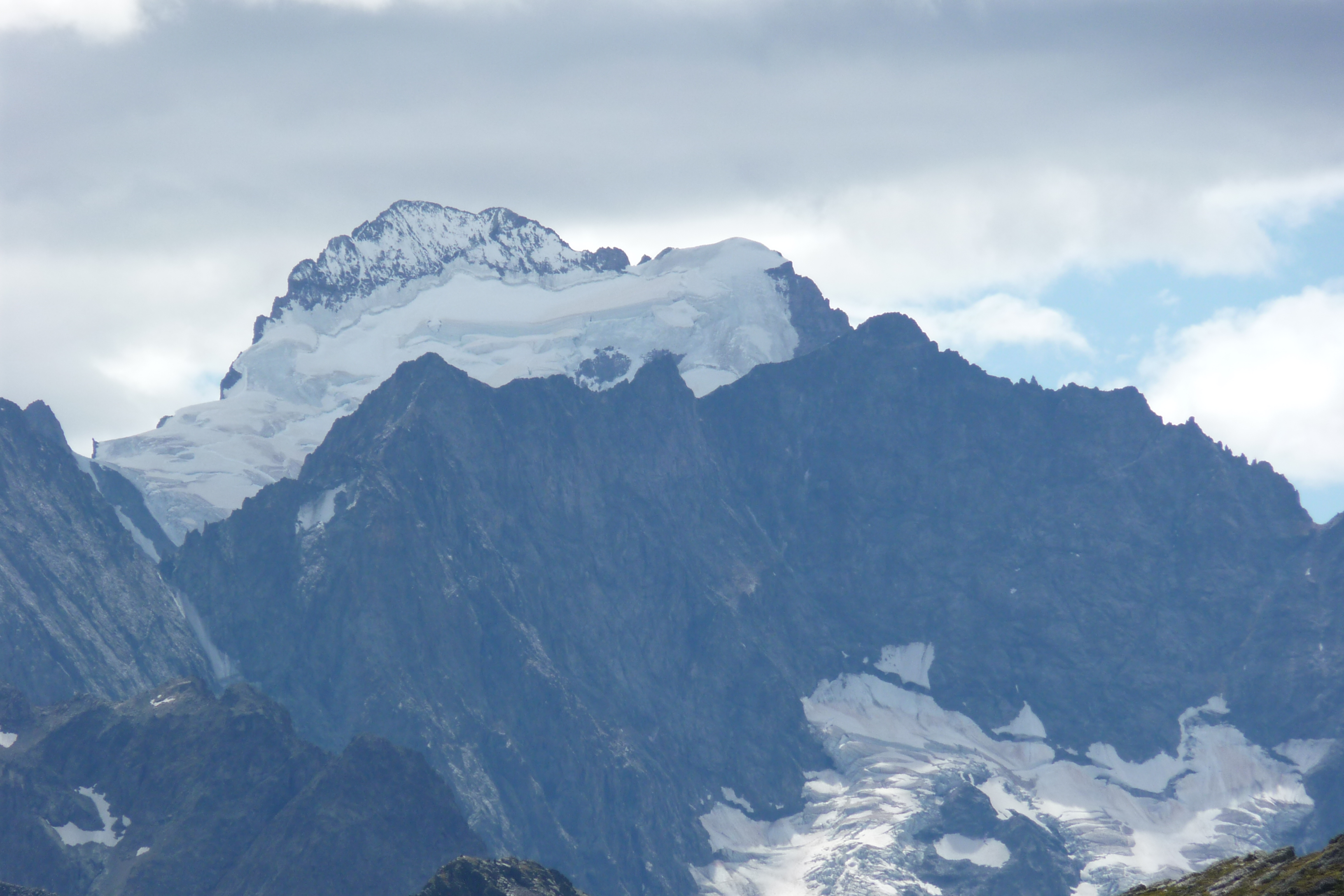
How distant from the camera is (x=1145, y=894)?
126 metres

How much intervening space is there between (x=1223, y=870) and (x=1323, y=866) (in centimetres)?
1874

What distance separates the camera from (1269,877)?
11294 centimetres

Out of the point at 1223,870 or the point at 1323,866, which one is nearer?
the point at 1323,866

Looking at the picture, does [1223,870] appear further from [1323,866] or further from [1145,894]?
[1323,866]

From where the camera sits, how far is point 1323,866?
107m

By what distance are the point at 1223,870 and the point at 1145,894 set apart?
17.4ft

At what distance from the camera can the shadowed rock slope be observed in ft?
345

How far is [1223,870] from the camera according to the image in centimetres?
12500

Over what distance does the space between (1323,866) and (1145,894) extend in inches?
815

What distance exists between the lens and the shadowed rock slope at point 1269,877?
10506cm

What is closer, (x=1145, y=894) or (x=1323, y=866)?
(x=1323, y=866)

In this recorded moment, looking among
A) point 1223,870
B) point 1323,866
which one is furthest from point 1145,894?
point 1323,866
